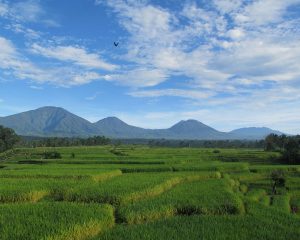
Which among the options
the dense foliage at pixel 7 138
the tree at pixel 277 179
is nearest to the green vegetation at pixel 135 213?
the tree at pixel 277 179

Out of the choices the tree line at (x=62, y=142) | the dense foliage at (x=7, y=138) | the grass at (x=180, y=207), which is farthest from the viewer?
the tree line at (x=62, y=142)

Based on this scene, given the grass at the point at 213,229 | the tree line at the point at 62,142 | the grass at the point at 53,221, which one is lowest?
the grass at the point at 213,229

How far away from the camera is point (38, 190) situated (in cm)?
2112

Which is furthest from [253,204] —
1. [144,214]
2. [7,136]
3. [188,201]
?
[7,136]

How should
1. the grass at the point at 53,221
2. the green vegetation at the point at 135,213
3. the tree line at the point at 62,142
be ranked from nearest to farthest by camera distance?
the grass at the point at 53,221 < the green vegetation at the point at 135,213 < the tree line at the point at 62,142

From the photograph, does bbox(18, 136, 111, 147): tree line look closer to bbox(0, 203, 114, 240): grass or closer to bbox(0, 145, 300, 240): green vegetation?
bbox(0, 145, 300, 240): green vegetation

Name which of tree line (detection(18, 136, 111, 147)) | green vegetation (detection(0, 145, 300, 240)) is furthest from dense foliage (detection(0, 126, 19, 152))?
green vegetation (detection(0, 145, 300, 240))

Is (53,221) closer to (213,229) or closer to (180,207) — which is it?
(213,229)

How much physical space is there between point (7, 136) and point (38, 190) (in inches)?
3653

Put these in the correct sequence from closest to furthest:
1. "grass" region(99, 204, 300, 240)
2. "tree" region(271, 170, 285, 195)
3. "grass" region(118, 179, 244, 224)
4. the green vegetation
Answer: "grass" region(99, 204, 300, 240) < the green vegetation < "grass" region(118, 179, 244, 224) < "tree" region(271, 170, 285, 195)

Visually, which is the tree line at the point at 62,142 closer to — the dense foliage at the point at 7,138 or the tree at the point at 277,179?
the dense foliage at the point at 7,138

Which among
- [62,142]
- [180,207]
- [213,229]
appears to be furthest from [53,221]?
[62,142]

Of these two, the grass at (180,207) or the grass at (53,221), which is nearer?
the grass at (53,221)

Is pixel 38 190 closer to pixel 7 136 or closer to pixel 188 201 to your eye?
pixel 188 201
